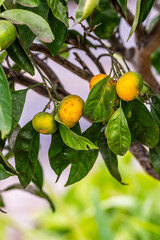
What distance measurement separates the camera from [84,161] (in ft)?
1.72

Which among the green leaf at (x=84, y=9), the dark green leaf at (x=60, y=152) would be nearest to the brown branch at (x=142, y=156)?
the dark green leaf at (x=60, y=152)

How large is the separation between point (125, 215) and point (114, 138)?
4.18 feet

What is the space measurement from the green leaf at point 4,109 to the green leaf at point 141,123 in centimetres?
21

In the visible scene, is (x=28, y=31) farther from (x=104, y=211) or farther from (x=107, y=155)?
(x=104, y=211)

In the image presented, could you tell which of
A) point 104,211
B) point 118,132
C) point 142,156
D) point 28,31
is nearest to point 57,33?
point 28,31

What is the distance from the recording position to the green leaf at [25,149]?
1.58 feet

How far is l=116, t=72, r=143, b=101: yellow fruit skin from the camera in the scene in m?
0.43

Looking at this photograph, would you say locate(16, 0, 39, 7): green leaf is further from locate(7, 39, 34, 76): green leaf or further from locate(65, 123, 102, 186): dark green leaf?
locate(65, 123, 102, 186): dark green leaf

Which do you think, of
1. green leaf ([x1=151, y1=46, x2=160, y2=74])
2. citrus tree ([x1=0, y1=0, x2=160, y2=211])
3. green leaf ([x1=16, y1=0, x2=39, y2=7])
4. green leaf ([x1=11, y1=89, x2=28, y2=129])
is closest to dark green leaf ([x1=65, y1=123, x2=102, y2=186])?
citrus tree ([x1=0, y1=0, x2=160, y2=211])

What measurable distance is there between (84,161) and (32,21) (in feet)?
0.77

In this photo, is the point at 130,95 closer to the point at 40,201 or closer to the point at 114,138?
the point at 114,138

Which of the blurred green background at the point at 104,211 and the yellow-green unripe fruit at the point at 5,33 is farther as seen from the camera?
the blurred green background at the point at 104,211

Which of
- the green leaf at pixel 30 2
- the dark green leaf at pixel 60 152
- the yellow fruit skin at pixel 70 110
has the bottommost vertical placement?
the dark green leaf at pixel 60 152

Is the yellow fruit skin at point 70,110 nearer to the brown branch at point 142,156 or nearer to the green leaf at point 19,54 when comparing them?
the green leaf at point 19,54
